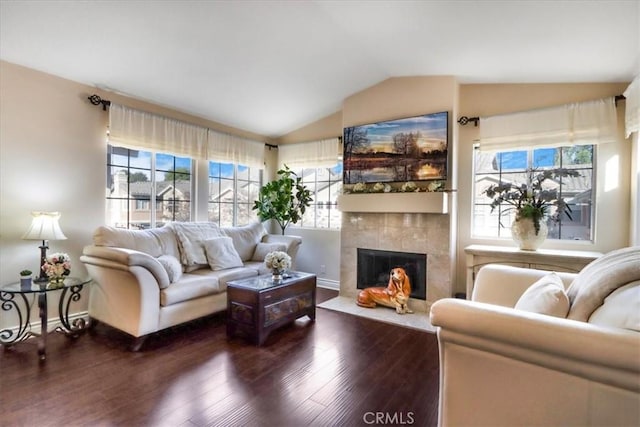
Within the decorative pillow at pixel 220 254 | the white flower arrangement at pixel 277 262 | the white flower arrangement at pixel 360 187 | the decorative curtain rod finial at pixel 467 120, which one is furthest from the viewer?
the white flower arrangement at pixel 360 187

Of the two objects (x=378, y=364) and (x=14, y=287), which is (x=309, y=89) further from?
(x=14, y=287)

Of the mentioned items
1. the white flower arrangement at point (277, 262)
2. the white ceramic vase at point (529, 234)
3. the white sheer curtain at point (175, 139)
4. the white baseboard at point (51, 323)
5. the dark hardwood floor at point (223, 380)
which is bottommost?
the dark hardwood floor at point (223, 380)

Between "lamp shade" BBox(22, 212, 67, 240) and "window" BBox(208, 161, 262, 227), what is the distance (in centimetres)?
204

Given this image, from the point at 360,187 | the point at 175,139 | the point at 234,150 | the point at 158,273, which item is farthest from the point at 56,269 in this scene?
the point at 360,187

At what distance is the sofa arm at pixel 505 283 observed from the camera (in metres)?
2.10

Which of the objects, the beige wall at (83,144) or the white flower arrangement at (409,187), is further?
the white flower arrangement at (409,187)

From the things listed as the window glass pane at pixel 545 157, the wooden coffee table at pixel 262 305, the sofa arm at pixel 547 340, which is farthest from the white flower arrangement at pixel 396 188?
the sofa arm at pixel 547 340

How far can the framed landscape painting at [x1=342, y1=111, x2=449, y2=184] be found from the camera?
371 cm

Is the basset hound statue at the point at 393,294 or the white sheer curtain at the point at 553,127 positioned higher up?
the white sheer curtain at the point at 553,127

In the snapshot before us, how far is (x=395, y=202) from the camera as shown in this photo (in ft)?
12.8

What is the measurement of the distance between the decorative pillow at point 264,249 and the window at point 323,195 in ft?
3.48

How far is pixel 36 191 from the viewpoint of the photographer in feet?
9.68

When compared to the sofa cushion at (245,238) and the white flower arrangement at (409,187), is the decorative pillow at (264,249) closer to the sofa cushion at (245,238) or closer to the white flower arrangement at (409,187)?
the sofa cushion at (245,238)

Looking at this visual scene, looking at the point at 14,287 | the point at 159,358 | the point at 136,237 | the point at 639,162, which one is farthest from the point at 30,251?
the point at 639,162
